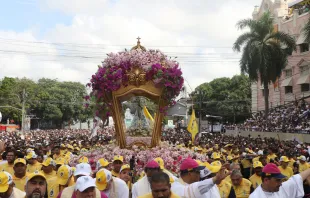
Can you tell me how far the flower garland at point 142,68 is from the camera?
11.7 m

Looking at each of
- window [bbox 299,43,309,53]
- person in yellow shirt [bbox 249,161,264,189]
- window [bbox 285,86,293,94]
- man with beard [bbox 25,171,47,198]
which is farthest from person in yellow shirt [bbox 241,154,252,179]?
window [bbox 285,86,293,94]

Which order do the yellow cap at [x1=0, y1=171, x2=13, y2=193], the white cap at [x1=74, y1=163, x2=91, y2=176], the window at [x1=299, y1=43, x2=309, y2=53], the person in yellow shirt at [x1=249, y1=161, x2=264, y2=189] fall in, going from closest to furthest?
the yellow cap at [x1=0, y1=171, x2=13, y2=193] → the white cap at [x1=74, y1=163, x2=91, y2=176] → the person in yellow shirt at [x1=249, y1=161, x2=264, y2=189] → the window at [x1=299, y1=43, x2=309, y2=53]

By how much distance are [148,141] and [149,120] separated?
2.34m

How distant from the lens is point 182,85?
12.2 metres

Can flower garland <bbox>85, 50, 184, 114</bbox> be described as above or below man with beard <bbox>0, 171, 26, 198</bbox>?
above

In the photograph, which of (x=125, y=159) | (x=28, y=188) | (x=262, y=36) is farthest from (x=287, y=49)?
(x=28, y=188)

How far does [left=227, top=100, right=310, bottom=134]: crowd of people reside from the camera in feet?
96.4

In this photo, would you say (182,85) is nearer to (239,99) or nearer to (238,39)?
(238,39)

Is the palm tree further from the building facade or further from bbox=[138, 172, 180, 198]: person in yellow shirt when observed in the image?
bbox=[138, 172, 180, 198]: person in yellow shirt

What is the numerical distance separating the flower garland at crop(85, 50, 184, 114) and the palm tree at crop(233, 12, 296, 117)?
22.9 m

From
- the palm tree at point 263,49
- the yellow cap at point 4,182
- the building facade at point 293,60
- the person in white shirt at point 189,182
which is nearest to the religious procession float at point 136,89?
the person in white shirt at point 189,182

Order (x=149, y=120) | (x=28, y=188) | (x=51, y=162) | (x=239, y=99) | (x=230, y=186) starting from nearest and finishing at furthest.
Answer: (x=28, y=188) → (x=230, y=186) → (x=51, y=162) → (x=149, y=120) → (x=239, y=99)

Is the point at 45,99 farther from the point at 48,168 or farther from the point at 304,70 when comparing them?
A: the point at 48,168

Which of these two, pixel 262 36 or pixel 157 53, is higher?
pixel 262 36
